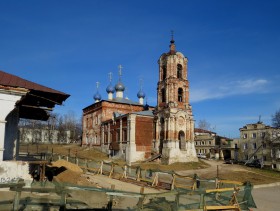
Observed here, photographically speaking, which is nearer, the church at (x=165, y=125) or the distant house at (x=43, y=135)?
the church at (x=165, y=125)

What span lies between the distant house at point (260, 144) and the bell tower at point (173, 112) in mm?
16760

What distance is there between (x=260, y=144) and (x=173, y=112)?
2389 centimetres

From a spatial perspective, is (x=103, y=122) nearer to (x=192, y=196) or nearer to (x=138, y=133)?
(x=138, y=133)

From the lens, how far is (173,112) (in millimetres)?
35938

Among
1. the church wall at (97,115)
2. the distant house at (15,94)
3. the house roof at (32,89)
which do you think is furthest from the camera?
the church wall at (97,115)

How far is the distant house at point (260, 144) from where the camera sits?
154ft

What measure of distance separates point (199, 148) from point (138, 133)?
32.0m

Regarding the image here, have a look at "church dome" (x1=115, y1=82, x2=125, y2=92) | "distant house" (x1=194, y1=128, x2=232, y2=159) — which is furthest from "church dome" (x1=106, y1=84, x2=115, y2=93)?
"distant house" (x1=194, y1=128, x2=232, y2=159)

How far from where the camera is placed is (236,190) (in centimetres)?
1049

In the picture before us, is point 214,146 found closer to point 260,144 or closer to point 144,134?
point 260,144

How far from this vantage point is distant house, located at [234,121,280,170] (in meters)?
46.8

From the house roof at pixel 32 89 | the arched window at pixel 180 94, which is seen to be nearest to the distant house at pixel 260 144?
the arched window at pixel 180 94

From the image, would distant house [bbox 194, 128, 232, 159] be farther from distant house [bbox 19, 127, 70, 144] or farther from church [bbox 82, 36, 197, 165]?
distant house [bbox 19, 127, 70, 144]

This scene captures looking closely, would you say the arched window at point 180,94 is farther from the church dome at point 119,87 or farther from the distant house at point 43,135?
the distant house at point 43,135
